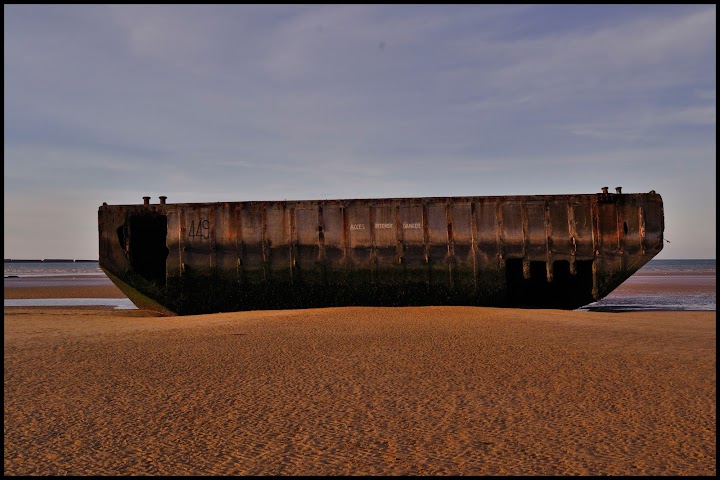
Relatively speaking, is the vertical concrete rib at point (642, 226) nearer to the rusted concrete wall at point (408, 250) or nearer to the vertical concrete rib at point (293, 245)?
the rusted concrete wall at point (408, 250)

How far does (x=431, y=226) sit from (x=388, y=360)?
7.09 meters

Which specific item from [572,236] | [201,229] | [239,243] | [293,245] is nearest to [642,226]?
[572,236]

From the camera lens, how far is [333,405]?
4598mm

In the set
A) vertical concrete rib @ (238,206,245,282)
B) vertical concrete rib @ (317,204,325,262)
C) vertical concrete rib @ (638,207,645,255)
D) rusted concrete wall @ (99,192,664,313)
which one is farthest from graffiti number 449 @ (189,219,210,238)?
vertical concrete rib @ (638,207,645,255)

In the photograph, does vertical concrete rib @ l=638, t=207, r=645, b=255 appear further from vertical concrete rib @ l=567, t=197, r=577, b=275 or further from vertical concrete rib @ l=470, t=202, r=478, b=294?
vertical concrete rib @ l=470, t=202, r=478, b=294

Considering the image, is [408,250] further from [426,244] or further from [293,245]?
[293,245]

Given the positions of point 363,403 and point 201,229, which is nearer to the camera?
point 363,403

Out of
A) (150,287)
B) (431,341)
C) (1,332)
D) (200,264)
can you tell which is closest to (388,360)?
(431,341)

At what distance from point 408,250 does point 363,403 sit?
877 centimetres

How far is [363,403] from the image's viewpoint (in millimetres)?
4637

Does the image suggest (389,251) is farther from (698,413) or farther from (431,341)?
(698,413)

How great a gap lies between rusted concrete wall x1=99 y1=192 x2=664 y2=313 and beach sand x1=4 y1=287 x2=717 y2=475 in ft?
14.5

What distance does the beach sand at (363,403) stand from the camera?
342cm

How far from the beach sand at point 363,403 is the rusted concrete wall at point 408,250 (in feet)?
14.5
